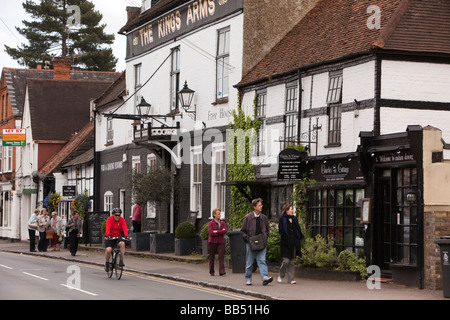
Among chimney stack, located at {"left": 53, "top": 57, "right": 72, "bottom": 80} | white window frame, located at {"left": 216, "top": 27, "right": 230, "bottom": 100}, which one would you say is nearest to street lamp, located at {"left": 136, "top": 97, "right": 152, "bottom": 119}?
white window frame, located at {"left": 216, "top": 27, "right": 230, "bottom": 100}

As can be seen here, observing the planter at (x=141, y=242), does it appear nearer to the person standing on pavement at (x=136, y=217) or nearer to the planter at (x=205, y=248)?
the person standing on pavement at (x=136, y=217)

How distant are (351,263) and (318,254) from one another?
92 cm

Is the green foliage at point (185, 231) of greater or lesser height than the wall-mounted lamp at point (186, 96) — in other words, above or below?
below

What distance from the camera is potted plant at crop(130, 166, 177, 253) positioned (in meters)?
32.7

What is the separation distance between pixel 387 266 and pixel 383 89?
4.32m

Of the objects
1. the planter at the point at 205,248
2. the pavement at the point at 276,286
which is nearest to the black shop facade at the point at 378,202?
the pavement at the point at 276,286

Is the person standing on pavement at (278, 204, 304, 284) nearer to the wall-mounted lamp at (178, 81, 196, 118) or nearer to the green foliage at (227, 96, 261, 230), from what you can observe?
the green foliage at (227, 96, 261, 230)

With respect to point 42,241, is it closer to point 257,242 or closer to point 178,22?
point 178,22

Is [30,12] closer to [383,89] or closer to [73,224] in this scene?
[73,224]

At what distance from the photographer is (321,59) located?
80.0 feet

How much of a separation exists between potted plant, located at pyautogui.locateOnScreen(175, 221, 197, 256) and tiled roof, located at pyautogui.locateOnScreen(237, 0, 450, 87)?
5909 mm

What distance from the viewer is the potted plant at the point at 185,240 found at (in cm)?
3114

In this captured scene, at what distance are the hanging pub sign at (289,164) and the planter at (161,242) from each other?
30.9 feet

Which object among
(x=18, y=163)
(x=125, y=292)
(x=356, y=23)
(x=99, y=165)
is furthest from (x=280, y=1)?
(x=18, y=163)
